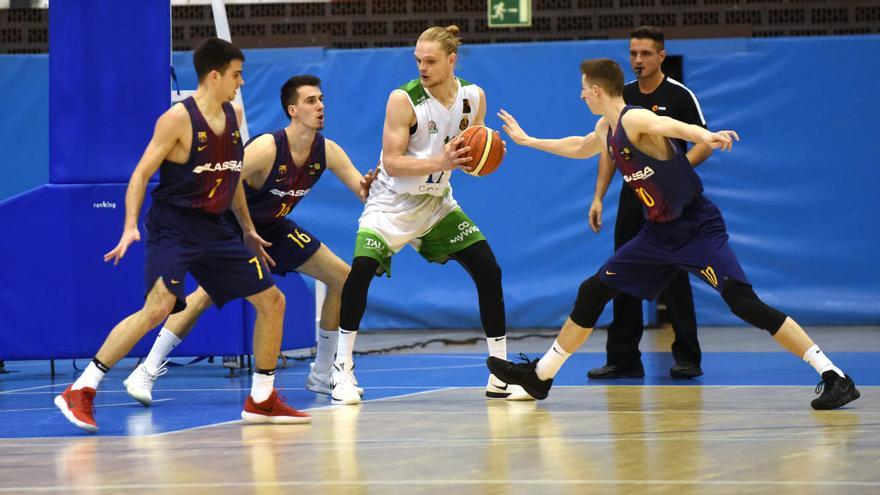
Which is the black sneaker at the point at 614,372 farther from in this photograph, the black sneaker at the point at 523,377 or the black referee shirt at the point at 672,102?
the black referee shirt at the point at 672,102

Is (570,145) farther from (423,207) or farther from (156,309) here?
(156,309)

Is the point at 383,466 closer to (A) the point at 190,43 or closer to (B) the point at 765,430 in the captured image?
(B) the point at 765,430

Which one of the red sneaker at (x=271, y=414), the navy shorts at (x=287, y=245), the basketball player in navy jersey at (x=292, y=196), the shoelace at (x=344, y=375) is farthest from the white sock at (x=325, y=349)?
the red sneaker at (x=271, y=414)

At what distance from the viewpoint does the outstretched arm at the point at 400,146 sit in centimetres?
651

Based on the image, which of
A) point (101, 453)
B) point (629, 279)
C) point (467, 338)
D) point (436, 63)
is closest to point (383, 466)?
point (101, 453)

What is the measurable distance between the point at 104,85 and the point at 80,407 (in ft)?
9.15

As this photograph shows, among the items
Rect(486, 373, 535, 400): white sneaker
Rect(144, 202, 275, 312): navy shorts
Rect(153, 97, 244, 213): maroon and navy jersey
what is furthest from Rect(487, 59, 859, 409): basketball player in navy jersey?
Rect(153, 97, 244, 213): maroon and navy jersey

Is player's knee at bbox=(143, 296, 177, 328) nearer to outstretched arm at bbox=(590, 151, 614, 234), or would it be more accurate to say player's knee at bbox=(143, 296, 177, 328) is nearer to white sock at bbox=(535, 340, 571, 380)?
white sock at bbox=(535, 340, 571, 380)

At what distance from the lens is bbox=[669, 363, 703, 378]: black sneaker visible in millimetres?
7676

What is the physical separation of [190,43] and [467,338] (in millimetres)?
3901

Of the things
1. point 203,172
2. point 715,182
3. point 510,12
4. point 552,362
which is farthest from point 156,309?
point 715,182

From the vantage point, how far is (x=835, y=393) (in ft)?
19.8

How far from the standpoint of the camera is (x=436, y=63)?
21.7 ft

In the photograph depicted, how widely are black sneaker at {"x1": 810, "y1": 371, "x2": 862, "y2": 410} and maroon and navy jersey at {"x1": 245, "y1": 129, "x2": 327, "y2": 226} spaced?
2867mm
